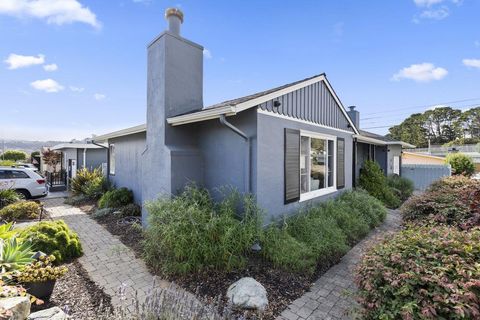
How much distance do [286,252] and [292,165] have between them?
235 cm

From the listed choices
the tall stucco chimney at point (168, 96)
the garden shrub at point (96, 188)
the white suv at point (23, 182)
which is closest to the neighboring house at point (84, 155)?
the white suv at point (23, 182)

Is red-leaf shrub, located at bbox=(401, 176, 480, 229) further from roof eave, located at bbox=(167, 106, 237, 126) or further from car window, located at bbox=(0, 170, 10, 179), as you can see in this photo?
car window, located at bbox=(0, 170, 10, 179)

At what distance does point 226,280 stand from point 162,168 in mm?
3053

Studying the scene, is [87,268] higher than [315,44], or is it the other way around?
[315,44]

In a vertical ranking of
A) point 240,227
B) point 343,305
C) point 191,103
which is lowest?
point 343,305

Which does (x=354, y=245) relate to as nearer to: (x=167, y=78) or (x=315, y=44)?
(x=167, y=78)

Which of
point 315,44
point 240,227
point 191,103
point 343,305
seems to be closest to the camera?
point 343,305

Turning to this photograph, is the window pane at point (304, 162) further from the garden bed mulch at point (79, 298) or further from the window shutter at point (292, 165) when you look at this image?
the garden bed mulch at point (79, 298)

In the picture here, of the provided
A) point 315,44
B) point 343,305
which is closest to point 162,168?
point 343,305

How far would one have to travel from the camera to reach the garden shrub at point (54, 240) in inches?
178

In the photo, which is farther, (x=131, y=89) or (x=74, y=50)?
(x=131, y=89)

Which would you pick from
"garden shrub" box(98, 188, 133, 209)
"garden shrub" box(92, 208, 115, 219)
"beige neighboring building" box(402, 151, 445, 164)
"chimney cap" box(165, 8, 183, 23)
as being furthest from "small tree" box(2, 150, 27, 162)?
"beige neighboring building" box(402, 151, 445, 164)

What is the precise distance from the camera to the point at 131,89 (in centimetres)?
1005

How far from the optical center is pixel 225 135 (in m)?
5.61
